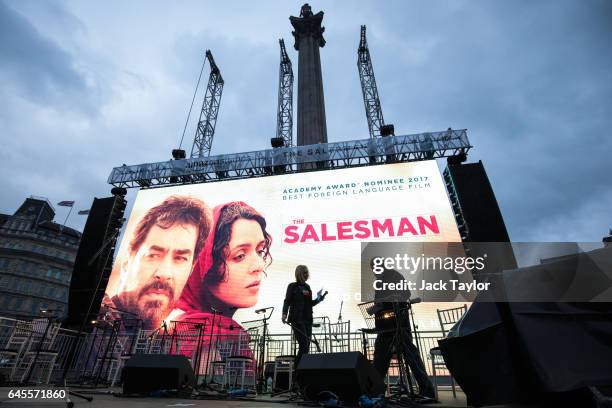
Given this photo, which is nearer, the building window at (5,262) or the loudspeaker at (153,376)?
the loudspeaker at (153,376)

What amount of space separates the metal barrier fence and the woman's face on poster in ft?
3.86

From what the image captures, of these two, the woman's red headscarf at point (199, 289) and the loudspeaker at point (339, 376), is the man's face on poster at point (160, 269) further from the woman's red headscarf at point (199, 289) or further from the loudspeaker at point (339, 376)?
the loudspeaker at point (339, 376)

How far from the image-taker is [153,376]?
3467 mm

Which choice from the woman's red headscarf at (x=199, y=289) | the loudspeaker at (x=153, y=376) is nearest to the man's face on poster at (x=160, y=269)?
the woman's red headscarf at (x=199, y=289)

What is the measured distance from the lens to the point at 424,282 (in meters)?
8.17

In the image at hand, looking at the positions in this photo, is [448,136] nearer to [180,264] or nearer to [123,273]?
[180,264]

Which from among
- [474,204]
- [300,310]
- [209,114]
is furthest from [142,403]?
[209,114]

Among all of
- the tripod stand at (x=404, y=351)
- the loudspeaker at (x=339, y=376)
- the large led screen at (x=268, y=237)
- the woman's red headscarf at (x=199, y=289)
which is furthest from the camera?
the large led screen at (x=268, y=237)

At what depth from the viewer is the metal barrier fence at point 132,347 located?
211 inches

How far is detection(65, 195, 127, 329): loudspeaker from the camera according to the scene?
10.8 meters

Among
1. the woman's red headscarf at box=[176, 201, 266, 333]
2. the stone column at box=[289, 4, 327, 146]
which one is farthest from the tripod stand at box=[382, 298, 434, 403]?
the stone column at box=[289, 4, 327, 146]

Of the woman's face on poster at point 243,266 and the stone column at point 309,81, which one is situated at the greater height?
the stone column at point 309,81

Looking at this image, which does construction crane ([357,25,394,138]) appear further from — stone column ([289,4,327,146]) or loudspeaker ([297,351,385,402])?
loudspeaker ([297,351,385,402])

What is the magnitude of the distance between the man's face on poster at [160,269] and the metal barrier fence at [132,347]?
93cm
